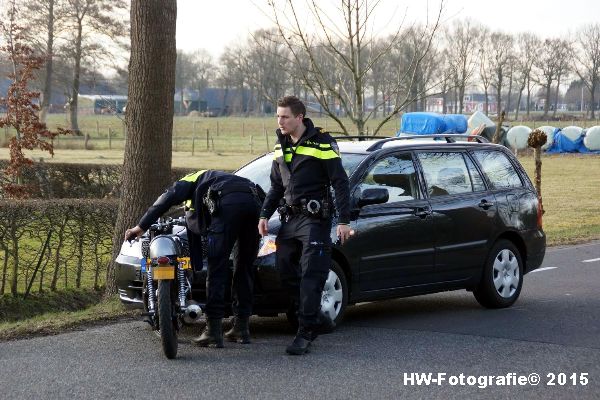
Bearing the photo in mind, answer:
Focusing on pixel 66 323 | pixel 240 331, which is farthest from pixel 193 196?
pixel 66 323

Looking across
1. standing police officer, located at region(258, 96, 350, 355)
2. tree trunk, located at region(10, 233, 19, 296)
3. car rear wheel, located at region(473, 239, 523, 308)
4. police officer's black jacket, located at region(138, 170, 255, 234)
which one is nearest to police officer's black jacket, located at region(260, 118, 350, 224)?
standing police officer, located at region(258, 96, 350, 355)

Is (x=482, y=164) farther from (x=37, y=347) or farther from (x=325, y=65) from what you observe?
(x=325, y=65)

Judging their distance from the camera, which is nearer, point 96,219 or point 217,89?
point 96,219

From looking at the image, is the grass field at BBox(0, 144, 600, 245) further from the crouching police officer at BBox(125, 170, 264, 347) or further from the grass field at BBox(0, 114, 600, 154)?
the crouching police officer at BBox(125, 170, 264, 347)

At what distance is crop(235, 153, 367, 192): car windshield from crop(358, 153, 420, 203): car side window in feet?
0.48

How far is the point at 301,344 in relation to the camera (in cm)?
721

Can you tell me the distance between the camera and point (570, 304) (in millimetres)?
9820

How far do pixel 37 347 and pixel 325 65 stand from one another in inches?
526

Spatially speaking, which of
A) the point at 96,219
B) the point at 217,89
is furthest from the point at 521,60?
the point at 96,219

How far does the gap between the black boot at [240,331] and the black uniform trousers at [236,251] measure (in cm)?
4

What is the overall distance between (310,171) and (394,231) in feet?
4.95

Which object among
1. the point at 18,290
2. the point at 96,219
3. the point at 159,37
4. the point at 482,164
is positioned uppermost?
the point at 159,37

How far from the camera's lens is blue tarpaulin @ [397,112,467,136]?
168 ft

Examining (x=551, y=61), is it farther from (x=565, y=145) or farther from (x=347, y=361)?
(x=347, y=361)
